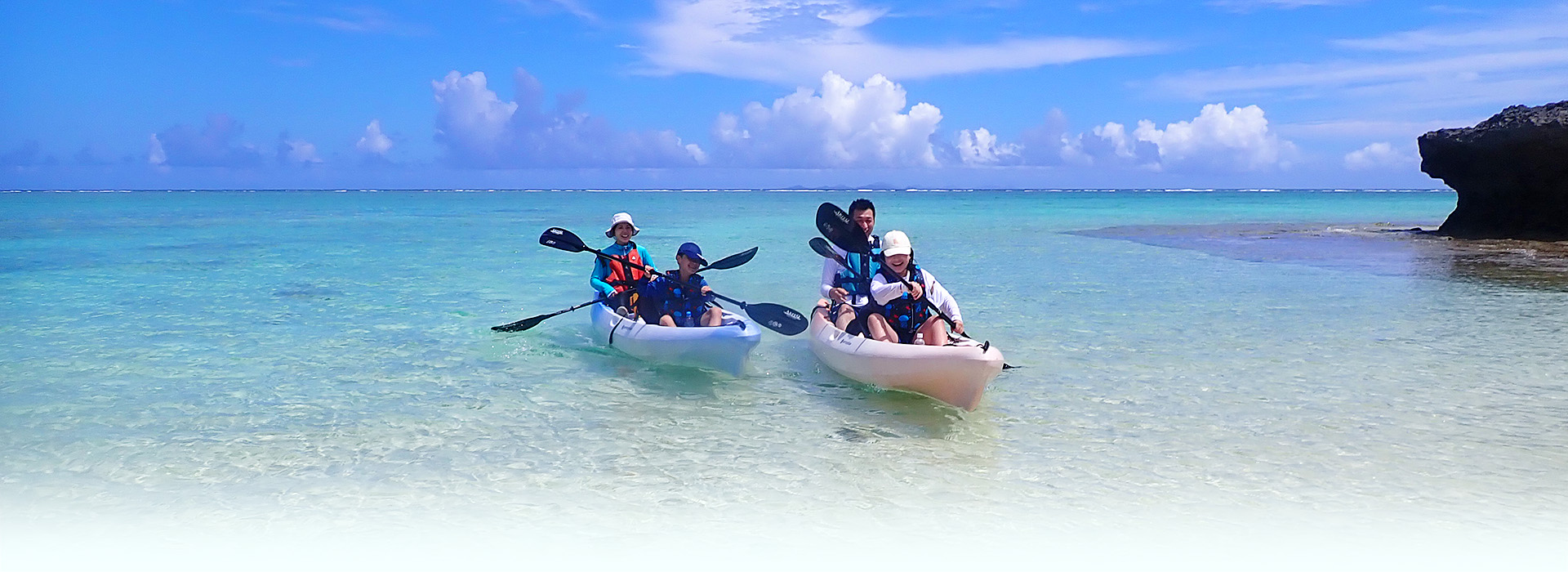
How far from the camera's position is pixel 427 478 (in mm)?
6000

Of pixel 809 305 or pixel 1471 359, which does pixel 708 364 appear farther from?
pixel 1471 359

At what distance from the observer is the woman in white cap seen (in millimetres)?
7566

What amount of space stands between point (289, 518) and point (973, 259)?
58.5 ft

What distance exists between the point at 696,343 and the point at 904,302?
1690 millimetres

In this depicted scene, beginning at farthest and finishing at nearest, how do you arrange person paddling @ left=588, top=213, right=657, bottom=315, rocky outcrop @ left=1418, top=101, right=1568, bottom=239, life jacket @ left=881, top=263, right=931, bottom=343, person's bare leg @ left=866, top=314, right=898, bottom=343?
rocky outcrop @ left=1418, top=101, right=1568, bottom=239, person paddling @ left=588, top=213, right=657, bottom=315, life jacket @ left=881, top=263, right=931, bottom=343, person's bare leg @ left=866, top=314, right=898, bottom=343

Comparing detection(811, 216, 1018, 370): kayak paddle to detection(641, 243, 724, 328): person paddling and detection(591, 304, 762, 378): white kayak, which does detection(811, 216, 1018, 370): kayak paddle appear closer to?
detection(591, 304, 762, 378): white kayak

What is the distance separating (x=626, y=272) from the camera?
32.3 ft

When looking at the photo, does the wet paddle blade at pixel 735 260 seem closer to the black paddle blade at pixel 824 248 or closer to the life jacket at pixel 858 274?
the black paddle blade at pixel 824 248

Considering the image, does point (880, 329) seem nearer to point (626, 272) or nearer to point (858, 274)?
point (858, 274)

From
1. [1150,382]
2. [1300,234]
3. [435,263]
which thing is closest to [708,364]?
[1150,382]

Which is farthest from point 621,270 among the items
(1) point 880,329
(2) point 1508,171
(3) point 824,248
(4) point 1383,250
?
(2) point 1508,171

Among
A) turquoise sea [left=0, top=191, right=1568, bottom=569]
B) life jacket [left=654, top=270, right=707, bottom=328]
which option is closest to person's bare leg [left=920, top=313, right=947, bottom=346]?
turquoise sea [left=0, top=191, right=1568, bottom=569]

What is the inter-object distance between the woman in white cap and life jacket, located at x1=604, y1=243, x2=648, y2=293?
2713mm

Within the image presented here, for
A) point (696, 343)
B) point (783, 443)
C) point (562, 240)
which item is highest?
point (562, 240)
